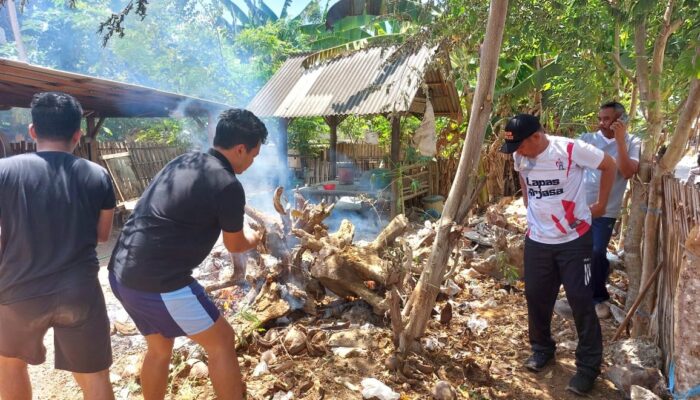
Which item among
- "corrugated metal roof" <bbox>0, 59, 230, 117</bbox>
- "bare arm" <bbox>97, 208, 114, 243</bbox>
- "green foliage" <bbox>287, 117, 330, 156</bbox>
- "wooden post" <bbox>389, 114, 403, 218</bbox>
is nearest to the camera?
"bare arm" <bbox>97, 208, 114, 243</bbox>

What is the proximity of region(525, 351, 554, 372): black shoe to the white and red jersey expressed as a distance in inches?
34.3

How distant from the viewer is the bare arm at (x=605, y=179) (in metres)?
2.78

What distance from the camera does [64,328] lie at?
6.91ft

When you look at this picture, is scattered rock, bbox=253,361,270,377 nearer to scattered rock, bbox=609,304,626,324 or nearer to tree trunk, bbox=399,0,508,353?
tree trunk, bbox=399,0,508,353

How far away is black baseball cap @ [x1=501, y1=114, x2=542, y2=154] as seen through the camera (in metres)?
2.76

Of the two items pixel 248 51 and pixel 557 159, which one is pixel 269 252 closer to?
pixel 557 159

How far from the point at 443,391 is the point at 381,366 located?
488 mm

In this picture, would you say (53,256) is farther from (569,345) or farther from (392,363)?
(569,345)

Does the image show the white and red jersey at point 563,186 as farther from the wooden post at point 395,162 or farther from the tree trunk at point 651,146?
the wooden post at point 395,162

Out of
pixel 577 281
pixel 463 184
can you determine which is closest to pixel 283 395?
pixel 463 184

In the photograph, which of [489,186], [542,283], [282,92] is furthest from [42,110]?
[489,186]

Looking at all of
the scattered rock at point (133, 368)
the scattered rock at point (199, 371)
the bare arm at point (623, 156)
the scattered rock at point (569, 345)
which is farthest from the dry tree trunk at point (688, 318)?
the scattered rock at point (133, 368)

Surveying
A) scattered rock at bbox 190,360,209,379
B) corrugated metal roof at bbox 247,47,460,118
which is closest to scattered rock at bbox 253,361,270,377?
scattered rock at bbox 190,360,209,379

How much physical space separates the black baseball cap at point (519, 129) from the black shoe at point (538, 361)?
58.3 inches
